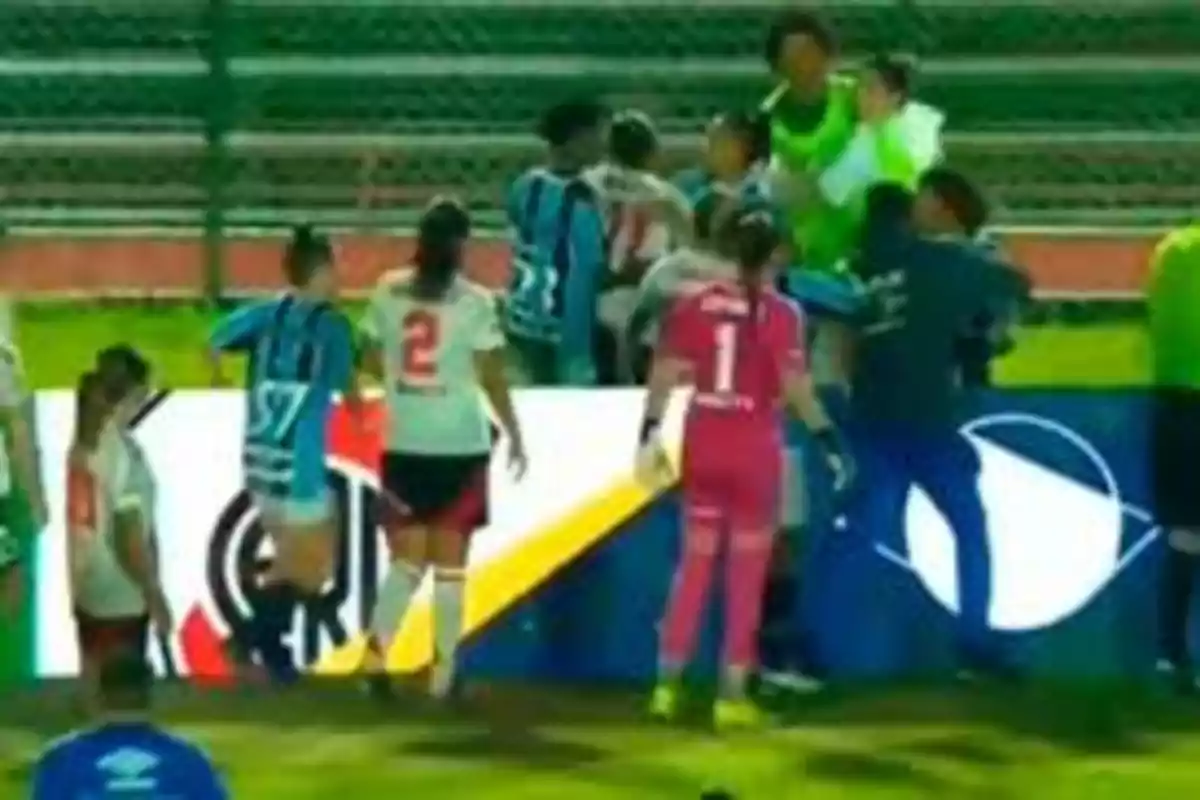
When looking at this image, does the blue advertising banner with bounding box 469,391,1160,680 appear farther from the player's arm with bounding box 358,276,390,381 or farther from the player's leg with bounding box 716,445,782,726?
the player's arm with bounding box 358,276,390,381

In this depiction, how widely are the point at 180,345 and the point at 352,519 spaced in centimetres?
660

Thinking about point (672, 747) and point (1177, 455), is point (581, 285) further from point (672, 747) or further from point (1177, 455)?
point (672, 747)

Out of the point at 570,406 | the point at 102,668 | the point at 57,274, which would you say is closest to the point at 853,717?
the point at 570,406

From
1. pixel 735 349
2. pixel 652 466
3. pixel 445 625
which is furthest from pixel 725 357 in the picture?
pixel 445 625

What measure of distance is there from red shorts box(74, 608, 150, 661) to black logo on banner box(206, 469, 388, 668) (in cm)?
84

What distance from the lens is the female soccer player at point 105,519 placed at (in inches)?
492

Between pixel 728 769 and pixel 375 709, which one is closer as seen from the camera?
pixel 728 769

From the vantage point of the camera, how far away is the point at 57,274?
73.3 ft

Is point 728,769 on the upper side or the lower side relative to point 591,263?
lower

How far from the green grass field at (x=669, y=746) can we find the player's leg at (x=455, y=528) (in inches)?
13.6

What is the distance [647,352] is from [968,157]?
9.29m

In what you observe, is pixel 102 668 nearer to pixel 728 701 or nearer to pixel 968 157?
pixel 728 701

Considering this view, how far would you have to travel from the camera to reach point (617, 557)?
44.4 ft

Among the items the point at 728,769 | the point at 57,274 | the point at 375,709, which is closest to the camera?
the point at 728,769
